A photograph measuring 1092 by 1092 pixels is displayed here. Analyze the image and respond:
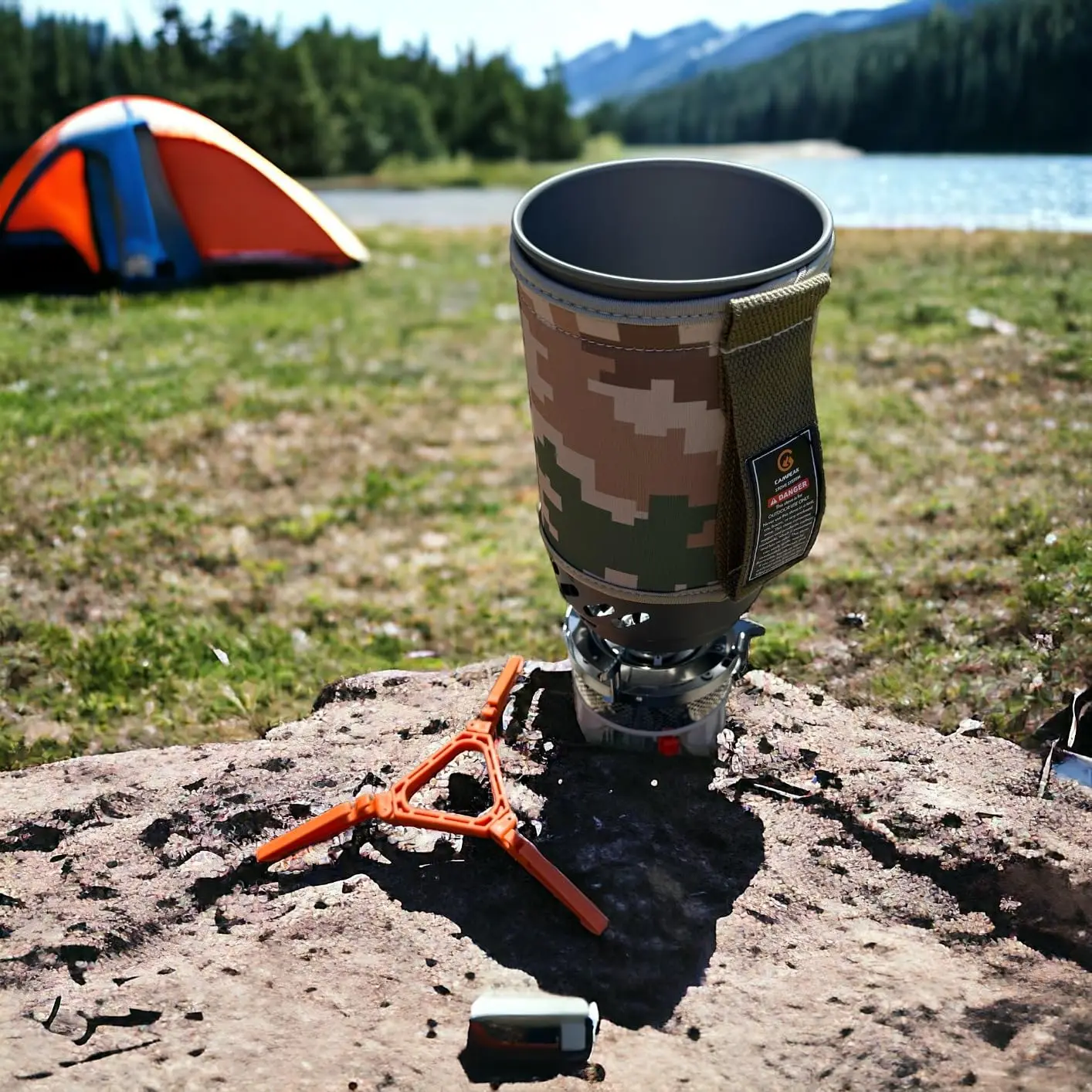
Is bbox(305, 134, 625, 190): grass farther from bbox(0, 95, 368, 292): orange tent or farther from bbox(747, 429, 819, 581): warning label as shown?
bbox(747, 429, 819, 581): warning label

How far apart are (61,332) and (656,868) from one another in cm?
703

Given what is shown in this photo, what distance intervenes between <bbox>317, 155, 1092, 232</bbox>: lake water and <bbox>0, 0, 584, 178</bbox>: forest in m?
12.2

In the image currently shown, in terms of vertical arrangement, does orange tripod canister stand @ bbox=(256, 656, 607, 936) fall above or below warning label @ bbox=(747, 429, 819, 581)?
below

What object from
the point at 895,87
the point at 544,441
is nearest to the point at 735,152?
the point at 895,87

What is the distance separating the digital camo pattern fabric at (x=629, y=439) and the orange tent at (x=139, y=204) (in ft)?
24.9

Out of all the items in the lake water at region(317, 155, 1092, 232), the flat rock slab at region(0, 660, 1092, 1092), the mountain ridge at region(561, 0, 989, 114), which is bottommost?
the flat rock slab at region(0, 660, 1092, 1092)

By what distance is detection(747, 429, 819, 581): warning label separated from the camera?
2.67m

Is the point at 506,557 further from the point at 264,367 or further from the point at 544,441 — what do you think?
the point at 264,367

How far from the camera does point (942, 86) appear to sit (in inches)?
1079

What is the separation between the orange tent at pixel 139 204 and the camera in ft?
29.8

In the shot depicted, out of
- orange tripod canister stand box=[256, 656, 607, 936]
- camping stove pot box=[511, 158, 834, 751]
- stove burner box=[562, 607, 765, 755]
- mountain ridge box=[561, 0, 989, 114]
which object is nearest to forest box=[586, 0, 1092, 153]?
mountain ridge box=[561, 0, 989, 114]

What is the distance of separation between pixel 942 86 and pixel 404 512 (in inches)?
1055

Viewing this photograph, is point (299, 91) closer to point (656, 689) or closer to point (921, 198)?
point (921, 198)

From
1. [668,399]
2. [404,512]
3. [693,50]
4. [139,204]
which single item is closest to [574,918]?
[668,399]
